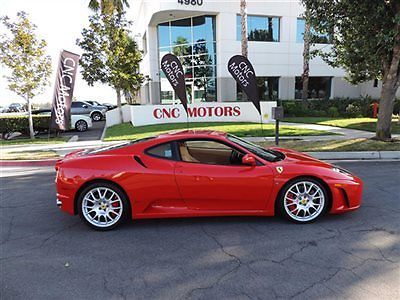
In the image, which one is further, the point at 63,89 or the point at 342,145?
the point at 63,89

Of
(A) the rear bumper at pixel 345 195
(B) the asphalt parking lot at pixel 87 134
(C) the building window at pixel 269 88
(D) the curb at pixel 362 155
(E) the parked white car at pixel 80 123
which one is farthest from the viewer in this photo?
(C) the building window at pixel 269 88

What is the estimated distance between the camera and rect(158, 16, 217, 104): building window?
71.3 feet

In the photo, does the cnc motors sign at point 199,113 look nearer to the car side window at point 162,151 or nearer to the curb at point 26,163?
the curb at point 26,163

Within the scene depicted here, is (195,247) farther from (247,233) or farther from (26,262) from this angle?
(26,262)

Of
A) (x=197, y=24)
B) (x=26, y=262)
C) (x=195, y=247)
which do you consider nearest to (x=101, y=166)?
(x=26, y=262)

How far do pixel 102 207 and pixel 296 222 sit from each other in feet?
8.50

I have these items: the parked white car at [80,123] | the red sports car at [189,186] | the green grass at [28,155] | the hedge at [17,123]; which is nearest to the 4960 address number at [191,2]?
the parked white car at [80,123]

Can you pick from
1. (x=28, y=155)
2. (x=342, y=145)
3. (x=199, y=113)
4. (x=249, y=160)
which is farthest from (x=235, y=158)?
(x=199, y=113)

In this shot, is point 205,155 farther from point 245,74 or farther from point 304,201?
point 245,74

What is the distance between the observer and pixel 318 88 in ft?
78.5

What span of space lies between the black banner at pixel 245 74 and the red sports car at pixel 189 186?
688cm

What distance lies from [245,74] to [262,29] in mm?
13231

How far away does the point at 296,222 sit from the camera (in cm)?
398

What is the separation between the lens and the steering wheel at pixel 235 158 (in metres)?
4.06
